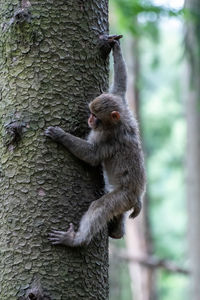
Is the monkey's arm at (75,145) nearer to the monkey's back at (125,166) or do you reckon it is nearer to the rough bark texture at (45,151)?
the rough bark texture at (45,151)

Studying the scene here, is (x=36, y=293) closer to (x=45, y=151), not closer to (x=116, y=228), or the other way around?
(x=45, y=151)

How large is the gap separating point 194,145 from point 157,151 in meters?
9.10

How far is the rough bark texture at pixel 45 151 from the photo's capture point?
343 cm

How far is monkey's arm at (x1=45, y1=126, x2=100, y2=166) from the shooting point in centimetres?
355

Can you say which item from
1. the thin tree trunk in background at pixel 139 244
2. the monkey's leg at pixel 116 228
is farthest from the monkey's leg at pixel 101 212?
the thin tree trunk in background at pixel 139 244

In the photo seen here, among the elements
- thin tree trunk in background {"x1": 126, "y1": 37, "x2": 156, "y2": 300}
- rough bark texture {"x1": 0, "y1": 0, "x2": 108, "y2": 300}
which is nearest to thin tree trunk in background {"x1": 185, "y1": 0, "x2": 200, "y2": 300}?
thin tree trunk in background {"x1": 126, "y1": 37, "x2": 156, "y2": 300}

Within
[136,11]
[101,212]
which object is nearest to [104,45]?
[101,212]

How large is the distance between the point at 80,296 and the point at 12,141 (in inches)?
43.1

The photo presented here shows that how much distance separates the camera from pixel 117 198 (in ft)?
13.0

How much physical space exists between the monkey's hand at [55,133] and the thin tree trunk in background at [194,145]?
774 centimetres

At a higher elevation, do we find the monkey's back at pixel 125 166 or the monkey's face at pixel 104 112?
the monkey's face at pixel 104 112

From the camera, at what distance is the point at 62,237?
11.2 feet

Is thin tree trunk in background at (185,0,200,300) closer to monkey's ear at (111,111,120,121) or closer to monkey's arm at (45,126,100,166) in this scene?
monkey's ear at (111,111,120,121)

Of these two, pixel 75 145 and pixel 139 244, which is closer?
pixel 75 145
